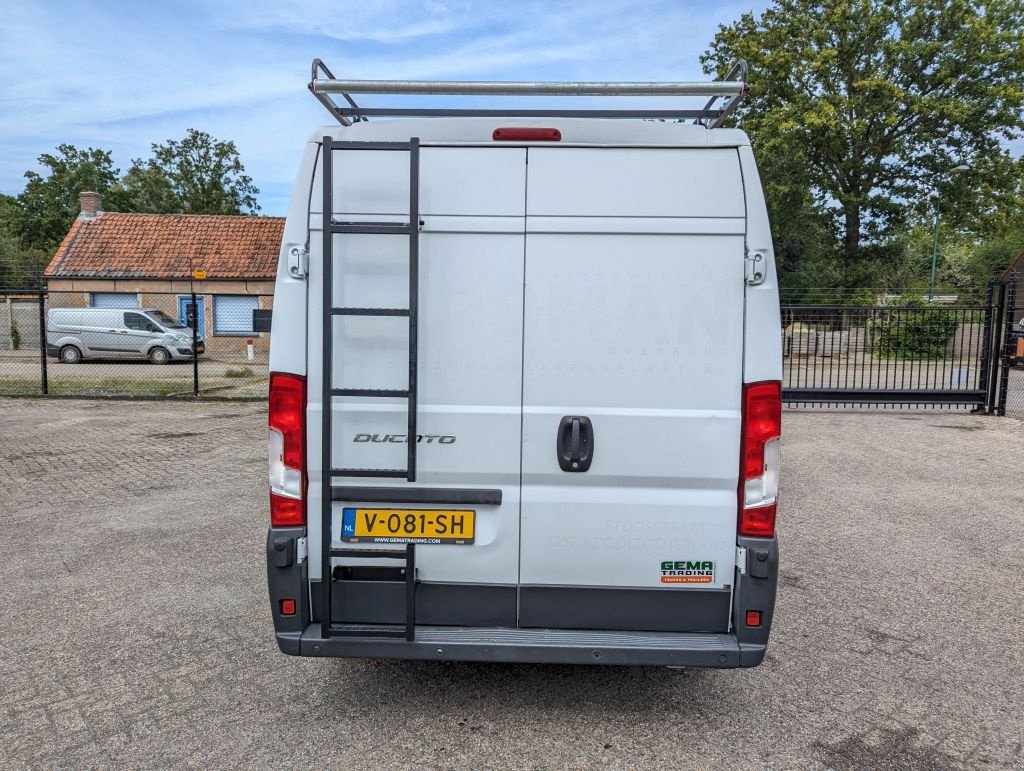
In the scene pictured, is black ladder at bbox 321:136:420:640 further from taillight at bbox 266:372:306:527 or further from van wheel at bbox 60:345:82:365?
van wheel at bbox 60:345:82:365

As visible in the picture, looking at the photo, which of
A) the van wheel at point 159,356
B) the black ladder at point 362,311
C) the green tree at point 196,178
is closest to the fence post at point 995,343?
the black ladder at point 362,311

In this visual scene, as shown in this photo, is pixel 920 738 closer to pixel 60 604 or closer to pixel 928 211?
pixel 60 604

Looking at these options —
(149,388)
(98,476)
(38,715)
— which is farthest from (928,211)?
(38,715)

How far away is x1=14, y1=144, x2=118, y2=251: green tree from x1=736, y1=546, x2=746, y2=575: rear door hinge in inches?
2761

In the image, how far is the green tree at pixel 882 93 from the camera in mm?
29953

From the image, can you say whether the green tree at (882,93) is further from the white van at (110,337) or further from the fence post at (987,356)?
the white van at (110,337)

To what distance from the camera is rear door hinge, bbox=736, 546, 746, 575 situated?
10.0 ft

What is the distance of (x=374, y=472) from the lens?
303 centimetres

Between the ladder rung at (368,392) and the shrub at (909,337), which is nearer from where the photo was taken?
the ladder rung at (368,392)

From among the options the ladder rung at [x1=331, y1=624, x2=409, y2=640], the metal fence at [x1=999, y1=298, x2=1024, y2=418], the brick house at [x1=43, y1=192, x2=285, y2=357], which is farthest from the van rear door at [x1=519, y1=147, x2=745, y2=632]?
the brick house at [x1=43, y1=192, x2=285, y2=357]

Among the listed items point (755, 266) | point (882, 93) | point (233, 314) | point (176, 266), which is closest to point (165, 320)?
point (233, 314)

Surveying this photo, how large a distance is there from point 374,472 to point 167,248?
30966 mm

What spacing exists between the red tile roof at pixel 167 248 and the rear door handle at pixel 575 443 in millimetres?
27433

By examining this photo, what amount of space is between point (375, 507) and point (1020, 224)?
130 feet
